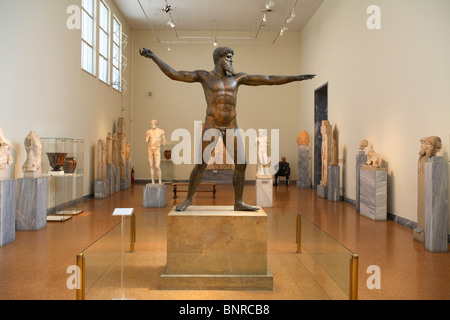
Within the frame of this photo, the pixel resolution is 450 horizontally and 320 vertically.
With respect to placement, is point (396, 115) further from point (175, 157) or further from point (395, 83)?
point (175, 157)

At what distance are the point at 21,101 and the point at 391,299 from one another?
8.09 meters

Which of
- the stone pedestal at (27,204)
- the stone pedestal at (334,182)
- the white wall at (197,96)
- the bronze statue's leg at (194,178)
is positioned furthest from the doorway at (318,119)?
the bronze statue's leg at (194,178)

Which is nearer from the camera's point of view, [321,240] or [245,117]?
[321,240]

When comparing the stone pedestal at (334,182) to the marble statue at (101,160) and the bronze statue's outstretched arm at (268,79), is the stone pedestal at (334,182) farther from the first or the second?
the bronze statue's outstretched arm at (268,79)

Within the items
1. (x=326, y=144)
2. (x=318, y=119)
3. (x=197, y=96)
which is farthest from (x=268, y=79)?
(x=197, y=96)

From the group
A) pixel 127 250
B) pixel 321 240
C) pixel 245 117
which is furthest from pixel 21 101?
pixel 245 117

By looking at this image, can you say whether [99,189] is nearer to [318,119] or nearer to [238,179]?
[238,179]

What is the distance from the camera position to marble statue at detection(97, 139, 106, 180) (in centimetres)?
1312

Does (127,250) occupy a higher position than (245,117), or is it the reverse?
(245,117)

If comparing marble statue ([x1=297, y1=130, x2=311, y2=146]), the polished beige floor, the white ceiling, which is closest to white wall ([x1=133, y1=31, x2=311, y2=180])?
the white ceiling

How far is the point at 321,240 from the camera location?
18.2ft

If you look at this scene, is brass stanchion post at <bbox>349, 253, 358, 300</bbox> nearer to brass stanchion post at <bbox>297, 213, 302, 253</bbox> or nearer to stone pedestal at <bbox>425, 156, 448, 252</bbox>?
brass stanchion post at <bbox>297, 213, 302, 253</bbox>

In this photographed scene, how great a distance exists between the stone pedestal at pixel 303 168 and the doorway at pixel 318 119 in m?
0.44
